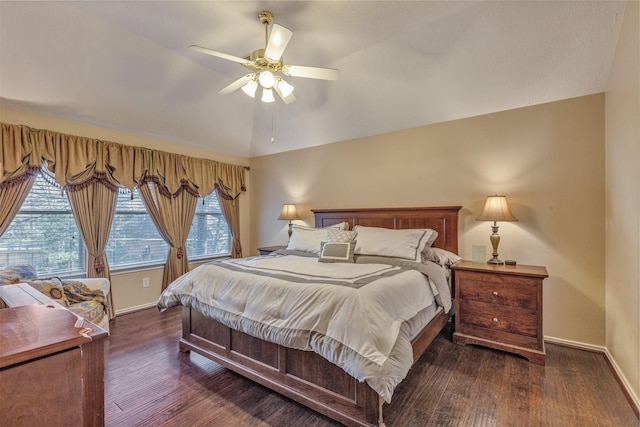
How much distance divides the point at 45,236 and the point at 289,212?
114 inches

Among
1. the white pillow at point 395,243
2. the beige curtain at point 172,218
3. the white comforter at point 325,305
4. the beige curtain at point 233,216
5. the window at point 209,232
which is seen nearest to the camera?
the white comforter at point 325,305

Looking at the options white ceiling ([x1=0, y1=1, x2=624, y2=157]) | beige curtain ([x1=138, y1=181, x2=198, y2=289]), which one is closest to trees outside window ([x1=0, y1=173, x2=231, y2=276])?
beige curtain ([x1=138, y1=181, x2=198, y2=289])

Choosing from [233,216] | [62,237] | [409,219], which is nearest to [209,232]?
[233,216]

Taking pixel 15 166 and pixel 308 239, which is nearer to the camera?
pixel 15 166

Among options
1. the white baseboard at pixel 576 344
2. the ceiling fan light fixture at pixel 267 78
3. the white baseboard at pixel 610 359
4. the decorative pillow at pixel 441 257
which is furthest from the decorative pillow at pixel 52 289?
the white baseboard at pixel 576 344

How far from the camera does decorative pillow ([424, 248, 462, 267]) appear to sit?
10.2 ft

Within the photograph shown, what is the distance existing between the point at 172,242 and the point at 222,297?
234 centimetres

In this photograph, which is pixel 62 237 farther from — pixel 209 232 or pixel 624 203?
pixel 624 203

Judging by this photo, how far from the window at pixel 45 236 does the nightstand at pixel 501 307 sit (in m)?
4.25

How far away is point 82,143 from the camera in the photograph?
3.42 m

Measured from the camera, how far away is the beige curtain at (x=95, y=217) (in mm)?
3395

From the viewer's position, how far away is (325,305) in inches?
72.9

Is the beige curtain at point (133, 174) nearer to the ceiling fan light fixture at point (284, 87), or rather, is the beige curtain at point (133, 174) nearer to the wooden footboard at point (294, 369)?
the wooden footboard at point (294, 369)

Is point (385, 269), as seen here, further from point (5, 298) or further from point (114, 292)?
point (114, 292)
